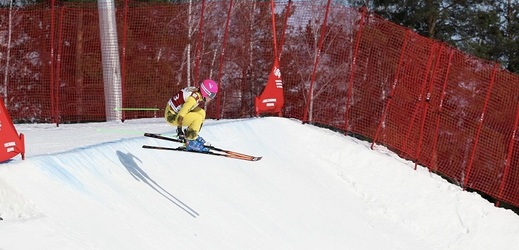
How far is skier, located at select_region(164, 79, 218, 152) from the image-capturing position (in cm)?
1052

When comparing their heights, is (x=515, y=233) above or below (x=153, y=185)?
below

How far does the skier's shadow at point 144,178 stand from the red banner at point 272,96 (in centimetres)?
542

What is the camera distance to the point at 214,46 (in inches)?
867

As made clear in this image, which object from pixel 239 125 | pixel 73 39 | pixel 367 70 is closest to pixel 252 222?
pixel 239 125

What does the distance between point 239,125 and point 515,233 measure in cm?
517

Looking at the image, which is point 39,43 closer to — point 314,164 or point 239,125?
point 239,125

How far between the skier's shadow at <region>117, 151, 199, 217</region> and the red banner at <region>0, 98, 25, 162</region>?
214 centimetres

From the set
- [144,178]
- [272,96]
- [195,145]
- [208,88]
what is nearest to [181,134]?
[195,145]

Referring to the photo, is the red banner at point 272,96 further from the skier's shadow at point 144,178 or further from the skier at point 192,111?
the skier at point 192,111

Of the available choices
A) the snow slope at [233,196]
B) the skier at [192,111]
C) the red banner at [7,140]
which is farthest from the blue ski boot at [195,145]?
the red banner at [7,140]

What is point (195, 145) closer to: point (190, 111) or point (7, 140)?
point (190, 111)

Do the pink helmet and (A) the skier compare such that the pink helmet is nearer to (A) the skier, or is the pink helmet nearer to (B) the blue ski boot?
(A) the skier

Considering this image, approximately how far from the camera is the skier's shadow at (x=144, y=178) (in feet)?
36.1

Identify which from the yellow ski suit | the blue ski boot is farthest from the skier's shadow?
the yellow ski suit
